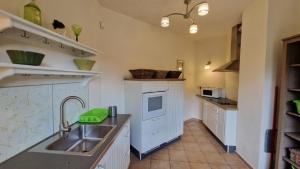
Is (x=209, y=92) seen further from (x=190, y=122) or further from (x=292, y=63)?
(x=292, y=63)

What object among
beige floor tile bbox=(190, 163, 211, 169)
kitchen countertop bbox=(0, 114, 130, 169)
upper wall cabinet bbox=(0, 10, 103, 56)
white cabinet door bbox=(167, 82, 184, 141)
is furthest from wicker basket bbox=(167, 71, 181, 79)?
kitchen countertop bbox=(0, 114, 130, 169)

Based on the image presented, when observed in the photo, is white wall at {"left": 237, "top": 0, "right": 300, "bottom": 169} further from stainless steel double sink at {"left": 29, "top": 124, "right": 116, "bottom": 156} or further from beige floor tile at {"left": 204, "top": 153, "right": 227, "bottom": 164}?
stainless steel double sink at {"left": 29, "top": 124, "right": 116, "bottom": 156}

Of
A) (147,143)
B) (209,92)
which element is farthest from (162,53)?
(147,143)

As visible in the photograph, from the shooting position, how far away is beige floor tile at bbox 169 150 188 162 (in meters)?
2.95

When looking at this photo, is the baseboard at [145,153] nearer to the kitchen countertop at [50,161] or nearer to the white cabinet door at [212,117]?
the white cabinet door at [212,117]

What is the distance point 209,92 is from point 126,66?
8.36ft

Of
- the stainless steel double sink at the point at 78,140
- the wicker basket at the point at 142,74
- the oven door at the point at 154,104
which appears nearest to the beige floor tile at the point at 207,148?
the oven door at the point at 154,104

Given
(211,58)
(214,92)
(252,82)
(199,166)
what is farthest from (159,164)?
(211,58)

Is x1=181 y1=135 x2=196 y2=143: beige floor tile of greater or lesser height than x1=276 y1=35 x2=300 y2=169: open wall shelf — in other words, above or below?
below

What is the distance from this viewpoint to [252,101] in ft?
8.56

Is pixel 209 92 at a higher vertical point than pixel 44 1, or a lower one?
lower

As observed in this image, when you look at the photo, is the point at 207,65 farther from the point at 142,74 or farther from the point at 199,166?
the point at 199,166

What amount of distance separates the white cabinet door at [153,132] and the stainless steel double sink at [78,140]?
1024 mm

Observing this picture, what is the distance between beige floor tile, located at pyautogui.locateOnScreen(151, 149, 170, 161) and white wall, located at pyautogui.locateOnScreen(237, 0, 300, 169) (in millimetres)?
1339
